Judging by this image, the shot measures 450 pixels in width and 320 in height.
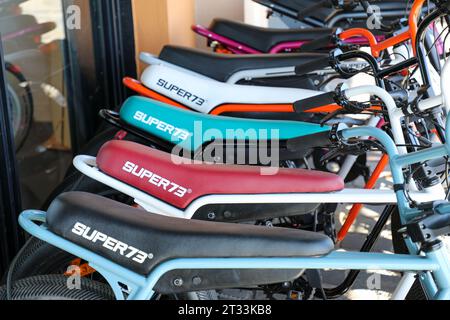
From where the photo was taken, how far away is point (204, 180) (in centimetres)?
194

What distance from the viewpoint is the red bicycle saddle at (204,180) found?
6.35 feet

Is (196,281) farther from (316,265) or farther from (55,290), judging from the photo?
(55,290)

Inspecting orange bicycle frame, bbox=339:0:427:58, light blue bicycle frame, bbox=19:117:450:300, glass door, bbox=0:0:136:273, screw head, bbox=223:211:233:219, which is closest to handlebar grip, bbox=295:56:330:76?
orange bicycle frame, bbox=339:0:427:58

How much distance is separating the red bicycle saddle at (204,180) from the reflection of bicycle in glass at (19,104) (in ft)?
4.59

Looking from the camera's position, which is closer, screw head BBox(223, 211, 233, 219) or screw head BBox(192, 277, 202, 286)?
screw head BBox(192, 277, 202, 286)

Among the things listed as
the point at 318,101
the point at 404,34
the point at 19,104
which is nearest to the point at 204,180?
the point at 318,101

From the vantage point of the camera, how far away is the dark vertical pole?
106 inches

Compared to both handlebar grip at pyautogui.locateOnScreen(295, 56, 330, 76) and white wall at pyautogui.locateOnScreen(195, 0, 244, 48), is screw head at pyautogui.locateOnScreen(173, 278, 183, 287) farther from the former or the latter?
white wall at pyautogui.locateOnScreen(195, 0, 244, 48)

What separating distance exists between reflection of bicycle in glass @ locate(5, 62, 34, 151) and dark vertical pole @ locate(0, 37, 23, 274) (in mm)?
461

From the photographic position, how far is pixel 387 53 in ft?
9.40

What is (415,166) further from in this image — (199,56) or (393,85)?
(199,56)

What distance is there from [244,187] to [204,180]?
0.37 ft

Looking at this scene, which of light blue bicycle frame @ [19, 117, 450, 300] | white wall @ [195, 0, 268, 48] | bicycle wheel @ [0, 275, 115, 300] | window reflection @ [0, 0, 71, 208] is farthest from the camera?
white wall @ [195, 0, 268, 48]

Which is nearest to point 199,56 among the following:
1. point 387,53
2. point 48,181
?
point 387,53
